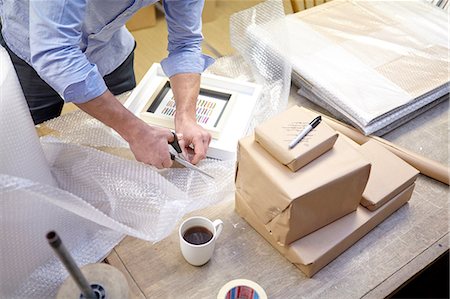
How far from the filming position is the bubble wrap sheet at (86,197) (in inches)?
27.1

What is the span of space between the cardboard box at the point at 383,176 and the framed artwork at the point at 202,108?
0.33 meters

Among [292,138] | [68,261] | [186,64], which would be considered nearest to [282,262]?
[292,138]

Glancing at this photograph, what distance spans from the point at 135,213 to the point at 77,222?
0.36 feet

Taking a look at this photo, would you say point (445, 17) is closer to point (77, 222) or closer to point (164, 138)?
point (164, 138)

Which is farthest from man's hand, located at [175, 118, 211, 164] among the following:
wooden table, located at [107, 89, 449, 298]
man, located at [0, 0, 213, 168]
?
wooden table, located at [107, 89, 449, 298]

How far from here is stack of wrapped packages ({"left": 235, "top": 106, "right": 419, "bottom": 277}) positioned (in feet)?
2.40

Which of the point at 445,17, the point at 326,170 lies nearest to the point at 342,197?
the point at 326,170

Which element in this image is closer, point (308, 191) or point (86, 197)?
point (308, 191)

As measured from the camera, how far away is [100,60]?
1.15m

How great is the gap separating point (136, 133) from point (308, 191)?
0.40m

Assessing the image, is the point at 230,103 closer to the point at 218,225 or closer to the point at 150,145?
the point at 150,145

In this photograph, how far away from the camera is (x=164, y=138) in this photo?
93 cm

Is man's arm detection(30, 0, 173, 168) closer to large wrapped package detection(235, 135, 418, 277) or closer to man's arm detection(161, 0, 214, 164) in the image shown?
man's arm detection(161, 0, 214, 164)

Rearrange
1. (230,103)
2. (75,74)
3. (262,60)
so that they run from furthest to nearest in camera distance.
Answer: (262,60) < (230,103) < (75,74)
